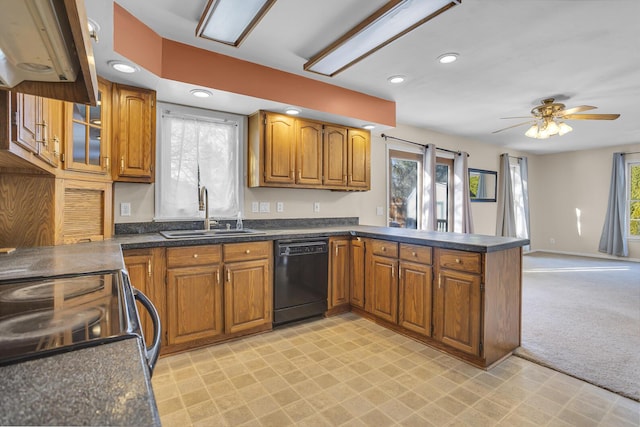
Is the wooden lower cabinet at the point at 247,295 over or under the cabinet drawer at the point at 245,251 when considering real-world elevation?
under

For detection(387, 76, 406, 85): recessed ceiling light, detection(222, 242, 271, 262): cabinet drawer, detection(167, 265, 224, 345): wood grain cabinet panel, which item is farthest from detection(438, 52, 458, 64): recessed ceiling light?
detection(167, 265, 224, 345): wood grain cabinet panel

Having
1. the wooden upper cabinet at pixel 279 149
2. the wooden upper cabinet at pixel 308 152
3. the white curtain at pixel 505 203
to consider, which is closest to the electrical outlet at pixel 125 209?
the wooden upper cabinet at pixel 279 149

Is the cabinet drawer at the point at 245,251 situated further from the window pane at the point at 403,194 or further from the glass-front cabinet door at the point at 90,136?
the window pane at the point at 403,194

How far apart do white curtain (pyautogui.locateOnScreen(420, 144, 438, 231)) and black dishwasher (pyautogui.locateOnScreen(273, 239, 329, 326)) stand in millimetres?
2379

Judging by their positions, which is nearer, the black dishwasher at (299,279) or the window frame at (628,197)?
the black dishwasher at (299,279)

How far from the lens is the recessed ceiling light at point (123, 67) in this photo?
2180 millimetres

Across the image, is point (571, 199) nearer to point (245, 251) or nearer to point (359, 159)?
point (359, 159)

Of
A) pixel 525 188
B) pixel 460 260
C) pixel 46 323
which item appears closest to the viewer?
pixel 46 323

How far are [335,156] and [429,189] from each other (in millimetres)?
2002

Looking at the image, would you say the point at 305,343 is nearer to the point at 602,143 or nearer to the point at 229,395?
the point at 229,395

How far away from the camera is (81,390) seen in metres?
0.48

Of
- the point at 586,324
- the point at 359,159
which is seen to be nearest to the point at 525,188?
the point at 586,324

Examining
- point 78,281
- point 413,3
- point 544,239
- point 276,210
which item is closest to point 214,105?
point 276,210

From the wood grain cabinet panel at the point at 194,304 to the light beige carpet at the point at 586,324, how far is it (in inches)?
95.7
